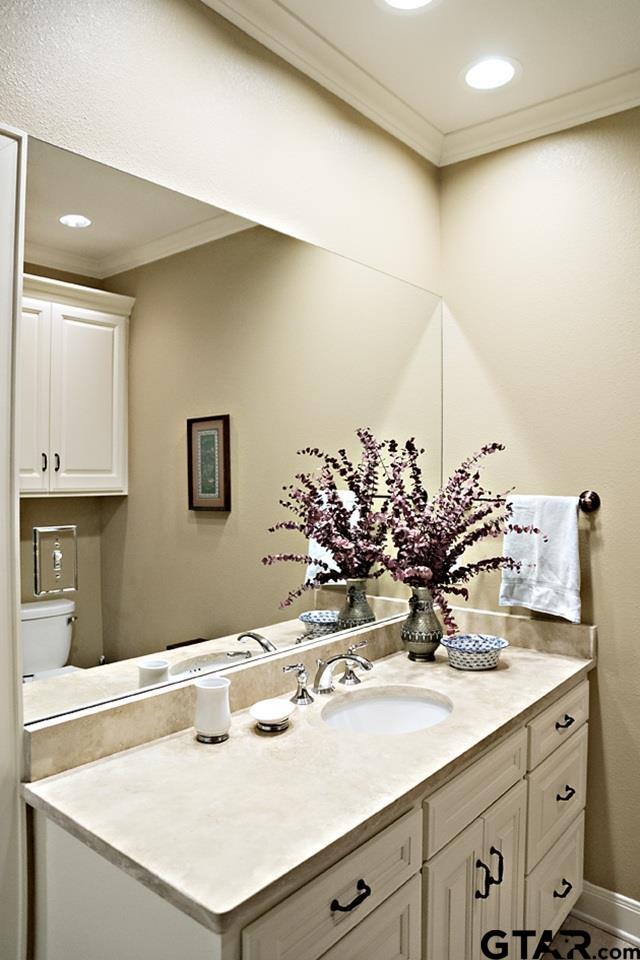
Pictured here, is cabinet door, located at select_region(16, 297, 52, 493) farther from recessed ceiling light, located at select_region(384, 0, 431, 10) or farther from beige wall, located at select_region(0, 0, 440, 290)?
recessed ceiling light, located at select_region(384, 0, 431, 10)

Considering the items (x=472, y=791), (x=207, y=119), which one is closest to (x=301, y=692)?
(x=472, y=791)

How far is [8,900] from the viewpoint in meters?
1.25

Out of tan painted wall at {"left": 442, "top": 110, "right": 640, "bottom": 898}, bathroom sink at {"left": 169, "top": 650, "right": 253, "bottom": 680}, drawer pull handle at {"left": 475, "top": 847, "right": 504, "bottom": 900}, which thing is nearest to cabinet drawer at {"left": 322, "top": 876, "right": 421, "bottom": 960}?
drawer pull handle at {"left": 475, "top": 847, "right": 504, "bottom": 900}

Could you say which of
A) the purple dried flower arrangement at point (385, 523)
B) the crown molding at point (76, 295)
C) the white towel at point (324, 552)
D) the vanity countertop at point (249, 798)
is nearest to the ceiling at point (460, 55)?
the crown molding at point (76, 295)

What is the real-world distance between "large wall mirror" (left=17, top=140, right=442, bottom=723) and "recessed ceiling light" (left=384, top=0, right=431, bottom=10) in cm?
62

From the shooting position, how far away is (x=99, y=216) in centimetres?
145

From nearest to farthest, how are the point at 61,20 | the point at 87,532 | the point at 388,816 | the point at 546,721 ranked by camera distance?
the point at 388,816 → the point at 61,20 → the point at 87,532 → the point at 546,721

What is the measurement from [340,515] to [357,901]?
1.12 meters

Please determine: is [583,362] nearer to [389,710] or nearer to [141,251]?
[389,710]

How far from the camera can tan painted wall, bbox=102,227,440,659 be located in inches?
61.1

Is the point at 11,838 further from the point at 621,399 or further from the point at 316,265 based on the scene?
the point at 621,399

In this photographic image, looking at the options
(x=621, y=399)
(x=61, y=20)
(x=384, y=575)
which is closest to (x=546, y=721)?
(x=384, y=575)

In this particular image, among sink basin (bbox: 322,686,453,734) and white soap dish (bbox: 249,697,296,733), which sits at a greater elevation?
white soap dish (bbox: 249,697,296,733)

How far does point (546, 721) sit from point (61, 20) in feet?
6.50
